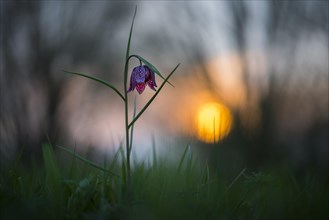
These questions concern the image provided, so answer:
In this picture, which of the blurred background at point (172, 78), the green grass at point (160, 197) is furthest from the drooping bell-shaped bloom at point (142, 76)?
the blurred background at point (172, 78)

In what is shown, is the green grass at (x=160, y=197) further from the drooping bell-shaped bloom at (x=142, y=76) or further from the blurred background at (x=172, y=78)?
the blurred background at (x=172, y=78)

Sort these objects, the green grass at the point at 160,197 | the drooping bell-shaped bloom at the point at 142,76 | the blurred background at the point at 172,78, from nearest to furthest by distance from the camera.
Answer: the green grass at the point at 160,197
the drooping bell-shaped bloom at the point at 142,76
the blurred background at the point at 172,78

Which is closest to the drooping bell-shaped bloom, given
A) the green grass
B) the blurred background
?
the green grass

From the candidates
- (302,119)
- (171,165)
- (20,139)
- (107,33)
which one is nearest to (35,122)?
(20,139)

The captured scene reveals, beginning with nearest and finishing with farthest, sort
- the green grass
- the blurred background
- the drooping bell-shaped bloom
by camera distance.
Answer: the green grass → the drooping bell-shaped bloom → the blurred background

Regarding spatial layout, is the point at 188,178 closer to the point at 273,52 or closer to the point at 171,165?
the point at 171,165

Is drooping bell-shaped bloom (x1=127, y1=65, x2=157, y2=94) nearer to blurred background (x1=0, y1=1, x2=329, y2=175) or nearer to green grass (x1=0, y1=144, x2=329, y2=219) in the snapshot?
green grass (x1=0, y1=144, x2=329, y2=219)

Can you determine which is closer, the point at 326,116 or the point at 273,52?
the point at 326,116

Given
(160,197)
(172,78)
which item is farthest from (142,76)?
(172,78)
